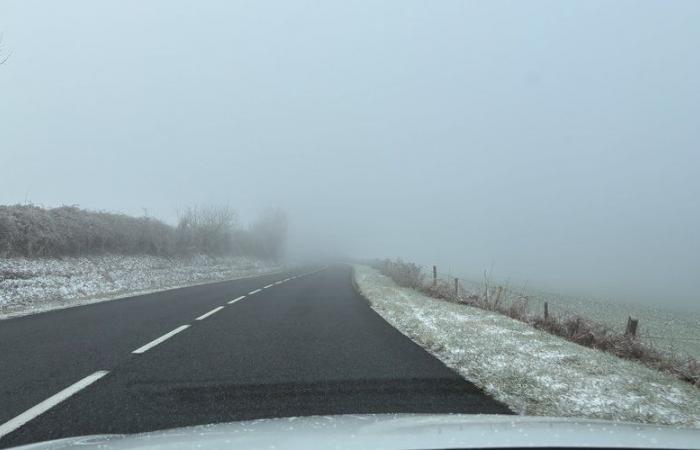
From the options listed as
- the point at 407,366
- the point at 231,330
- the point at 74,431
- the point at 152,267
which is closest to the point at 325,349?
the point at 407,366

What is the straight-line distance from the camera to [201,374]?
662 centimetres

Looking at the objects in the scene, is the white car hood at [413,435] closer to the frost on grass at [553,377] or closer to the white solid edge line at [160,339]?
the frost on grass at [553,377]

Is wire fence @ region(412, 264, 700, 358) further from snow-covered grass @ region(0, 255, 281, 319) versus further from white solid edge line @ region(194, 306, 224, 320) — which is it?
snow-covered grass @ region(0, 255, 281, 319)

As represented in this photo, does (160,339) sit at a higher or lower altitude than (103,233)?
lower

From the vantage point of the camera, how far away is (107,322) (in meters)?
11.3

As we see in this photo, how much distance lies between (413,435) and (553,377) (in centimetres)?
447

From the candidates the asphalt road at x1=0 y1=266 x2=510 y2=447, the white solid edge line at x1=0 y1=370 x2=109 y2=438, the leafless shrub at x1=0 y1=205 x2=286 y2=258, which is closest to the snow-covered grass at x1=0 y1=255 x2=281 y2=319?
the leafless shrub at x1=0 y1=205 x2=286 y2=258

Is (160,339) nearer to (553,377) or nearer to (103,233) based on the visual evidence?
(553,377)

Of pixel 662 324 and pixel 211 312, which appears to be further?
pixel 662 324

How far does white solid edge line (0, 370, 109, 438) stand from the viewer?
14.6 ft

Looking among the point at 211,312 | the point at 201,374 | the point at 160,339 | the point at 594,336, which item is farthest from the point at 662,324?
the point at 201,374

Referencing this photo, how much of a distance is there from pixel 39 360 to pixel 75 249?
20.8 metres

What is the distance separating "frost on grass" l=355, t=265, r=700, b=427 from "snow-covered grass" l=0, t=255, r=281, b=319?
10.7 meters

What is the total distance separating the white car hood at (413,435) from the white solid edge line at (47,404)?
4.81ft
